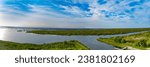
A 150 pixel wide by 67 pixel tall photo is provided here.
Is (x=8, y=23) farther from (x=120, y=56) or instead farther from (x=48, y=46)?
(x=120, y=56)

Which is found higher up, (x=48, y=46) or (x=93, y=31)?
(x=93, y=31)

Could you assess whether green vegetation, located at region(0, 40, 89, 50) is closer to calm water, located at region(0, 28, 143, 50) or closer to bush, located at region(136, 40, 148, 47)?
calm water, located at region(0, 28, 143, 50)

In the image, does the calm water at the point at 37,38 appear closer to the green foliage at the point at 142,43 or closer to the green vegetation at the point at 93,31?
the green vegetation at the point at 93,31

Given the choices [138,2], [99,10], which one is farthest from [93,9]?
[138,2]

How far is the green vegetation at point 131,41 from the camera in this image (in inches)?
154

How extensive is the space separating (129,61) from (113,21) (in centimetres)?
31

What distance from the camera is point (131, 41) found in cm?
396

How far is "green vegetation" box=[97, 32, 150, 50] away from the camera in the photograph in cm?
392

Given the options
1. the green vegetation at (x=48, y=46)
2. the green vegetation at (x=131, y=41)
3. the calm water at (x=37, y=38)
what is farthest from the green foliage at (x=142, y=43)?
the green vegetation at (x=48, y=46)

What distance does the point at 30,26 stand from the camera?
395 centimetres

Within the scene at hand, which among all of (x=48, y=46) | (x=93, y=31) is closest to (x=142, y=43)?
(x=93, y=31)

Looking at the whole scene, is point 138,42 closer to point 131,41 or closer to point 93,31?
point 131,41

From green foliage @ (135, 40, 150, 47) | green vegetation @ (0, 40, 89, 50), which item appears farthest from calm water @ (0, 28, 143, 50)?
green foliage @ (135, 40, 150, 47)

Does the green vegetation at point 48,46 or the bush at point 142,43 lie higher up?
the bush at point 142,43
